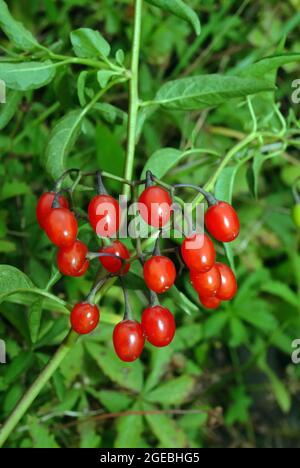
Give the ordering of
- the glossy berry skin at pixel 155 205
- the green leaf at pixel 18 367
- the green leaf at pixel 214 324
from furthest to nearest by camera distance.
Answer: the green leaf at pixel 214 324
the green leaf at pixel 18 367
the glossy berry skin at pixel 155 205

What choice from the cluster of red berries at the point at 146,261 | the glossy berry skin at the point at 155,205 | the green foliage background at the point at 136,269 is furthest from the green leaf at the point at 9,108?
the glossy berry skin at the point at 155,205

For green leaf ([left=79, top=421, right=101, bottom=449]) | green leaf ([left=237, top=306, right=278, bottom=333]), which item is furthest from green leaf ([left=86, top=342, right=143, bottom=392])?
green leaf ([left=237, top=306, right=278, bottom=333])

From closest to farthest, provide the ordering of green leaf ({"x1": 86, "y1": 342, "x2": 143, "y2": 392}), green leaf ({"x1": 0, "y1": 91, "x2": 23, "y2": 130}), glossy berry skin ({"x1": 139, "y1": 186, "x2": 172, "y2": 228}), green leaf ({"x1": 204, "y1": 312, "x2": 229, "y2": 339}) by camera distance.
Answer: glossy berry skin ({"x1": 139, "y1": 186, "x2": 172, "y2": 228}), green leaf ({"x1": 0, "y1": 91, "x2": 23, "y2": 130}), green leaf ({"x1": 86, "y1": 342, "x2": 143, "y2": 392}), green leaf ({"x1": 204, "y1": 312, "x2": 229, "y2": 339})

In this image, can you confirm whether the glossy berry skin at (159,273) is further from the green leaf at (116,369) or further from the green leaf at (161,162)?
the green leaf at (116,369)

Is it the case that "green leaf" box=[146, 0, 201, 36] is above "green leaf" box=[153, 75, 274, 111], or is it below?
above

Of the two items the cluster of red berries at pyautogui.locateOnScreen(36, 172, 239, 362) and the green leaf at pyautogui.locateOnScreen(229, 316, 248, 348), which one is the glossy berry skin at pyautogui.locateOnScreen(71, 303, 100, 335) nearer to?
the cluster of red berries at pyautogui.locateOnScreen(36, 172, 239, 362)

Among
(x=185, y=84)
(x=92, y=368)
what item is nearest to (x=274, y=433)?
(x=92, y=368)

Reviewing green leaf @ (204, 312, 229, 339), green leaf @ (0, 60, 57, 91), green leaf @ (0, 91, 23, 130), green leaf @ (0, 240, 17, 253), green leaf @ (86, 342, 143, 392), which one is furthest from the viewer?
green leaf @ (204, 312, 229, 339)
